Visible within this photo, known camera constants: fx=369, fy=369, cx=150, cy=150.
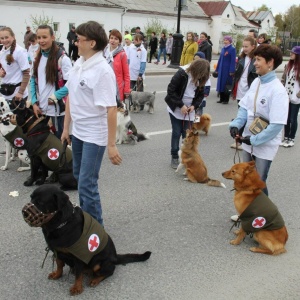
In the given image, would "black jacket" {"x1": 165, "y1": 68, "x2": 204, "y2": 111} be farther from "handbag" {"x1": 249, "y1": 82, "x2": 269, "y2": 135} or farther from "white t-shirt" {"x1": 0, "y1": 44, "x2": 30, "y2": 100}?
"white t-shirt" {"x1": 0, "y1": 44, "x2": 30, "y2": 100}

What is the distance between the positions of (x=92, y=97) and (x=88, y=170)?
2.20ft

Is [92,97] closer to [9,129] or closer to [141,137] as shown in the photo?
[9,129]

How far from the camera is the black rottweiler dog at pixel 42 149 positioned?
4.98m

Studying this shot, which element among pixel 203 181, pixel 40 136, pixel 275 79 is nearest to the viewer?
pixel 275 79

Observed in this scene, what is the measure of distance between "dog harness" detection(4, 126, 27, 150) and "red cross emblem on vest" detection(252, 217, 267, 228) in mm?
3304

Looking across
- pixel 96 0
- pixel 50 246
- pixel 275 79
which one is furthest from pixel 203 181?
pixel 96 0

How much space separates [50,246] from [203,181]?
3195 mm

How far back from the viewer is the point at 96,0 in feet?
123

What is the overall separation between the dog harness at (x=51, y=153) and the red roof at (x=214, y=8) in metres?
53.4

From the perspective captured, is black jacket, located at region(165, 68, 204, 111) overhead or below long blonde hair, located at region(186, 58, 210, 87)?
below

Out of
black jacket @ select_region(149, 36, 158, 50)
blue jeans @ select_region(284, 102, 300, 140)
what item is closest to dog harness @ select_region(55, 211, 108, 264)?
blue jeans @ select_region(284, 102, 300, 140)

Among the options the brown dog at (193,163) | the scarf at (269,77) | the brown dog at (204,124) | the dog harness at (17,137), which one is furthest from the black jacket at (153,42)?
the scarf at (269,77)

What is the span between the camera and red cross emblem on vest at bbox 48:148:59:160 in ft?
16.3

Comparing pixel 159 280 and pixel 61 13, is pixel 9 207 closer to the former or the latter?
pixel 159 280
